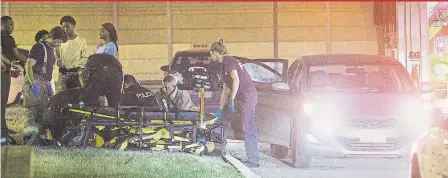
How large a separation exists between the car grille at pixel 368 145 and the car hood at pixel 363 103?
0.30m

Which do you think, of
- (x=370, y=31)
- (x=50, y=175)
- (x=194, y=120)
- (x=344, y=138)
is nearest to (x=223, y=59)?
(x=194, y=120)

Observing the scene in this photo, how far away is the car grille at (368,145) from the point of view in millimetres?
10898

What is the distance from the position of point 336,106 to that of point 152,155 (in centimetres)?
236

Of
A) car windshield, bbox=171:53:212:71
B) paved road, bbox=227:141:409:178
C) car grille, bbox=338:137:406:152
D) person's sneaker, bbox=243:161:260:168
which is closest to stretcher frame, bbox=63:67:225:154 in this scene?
person's sneaker, bbox=243:161:260:168

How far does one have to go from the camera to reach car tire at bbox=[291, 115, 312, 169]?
1104 centimetres

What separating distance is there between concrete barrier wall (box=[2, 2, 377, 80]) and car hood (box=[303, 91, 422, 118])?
8944 millimetres

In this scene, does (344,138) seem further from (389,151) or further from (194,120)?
(194,120)

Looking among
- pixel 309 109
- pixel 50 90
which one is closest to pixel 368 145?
pixel 309 109

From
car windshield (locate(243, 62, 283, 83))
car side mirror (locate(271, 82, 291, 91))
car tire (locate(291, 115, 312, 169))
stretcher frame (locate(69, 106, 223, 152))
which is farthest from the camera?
car windshield (locate(243, 62, 283, 83))

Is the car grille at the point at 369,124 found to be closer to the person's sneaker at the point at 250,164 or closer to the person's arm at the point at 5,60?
the person's sneaker at the point at 250,164

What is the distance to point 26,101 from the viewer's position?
12.1 m

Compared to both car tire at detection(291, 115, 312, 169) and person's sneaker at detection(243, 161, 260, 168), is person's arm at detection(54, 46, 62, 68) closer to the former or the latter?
person's sneaker at detection(243, 161, 260, 168)

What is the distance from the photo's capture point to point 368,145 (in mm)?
10914

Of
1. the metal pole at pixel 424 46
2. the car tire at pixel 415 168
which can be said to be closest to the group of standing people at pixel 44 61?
the metal pole at pixel 424 46
